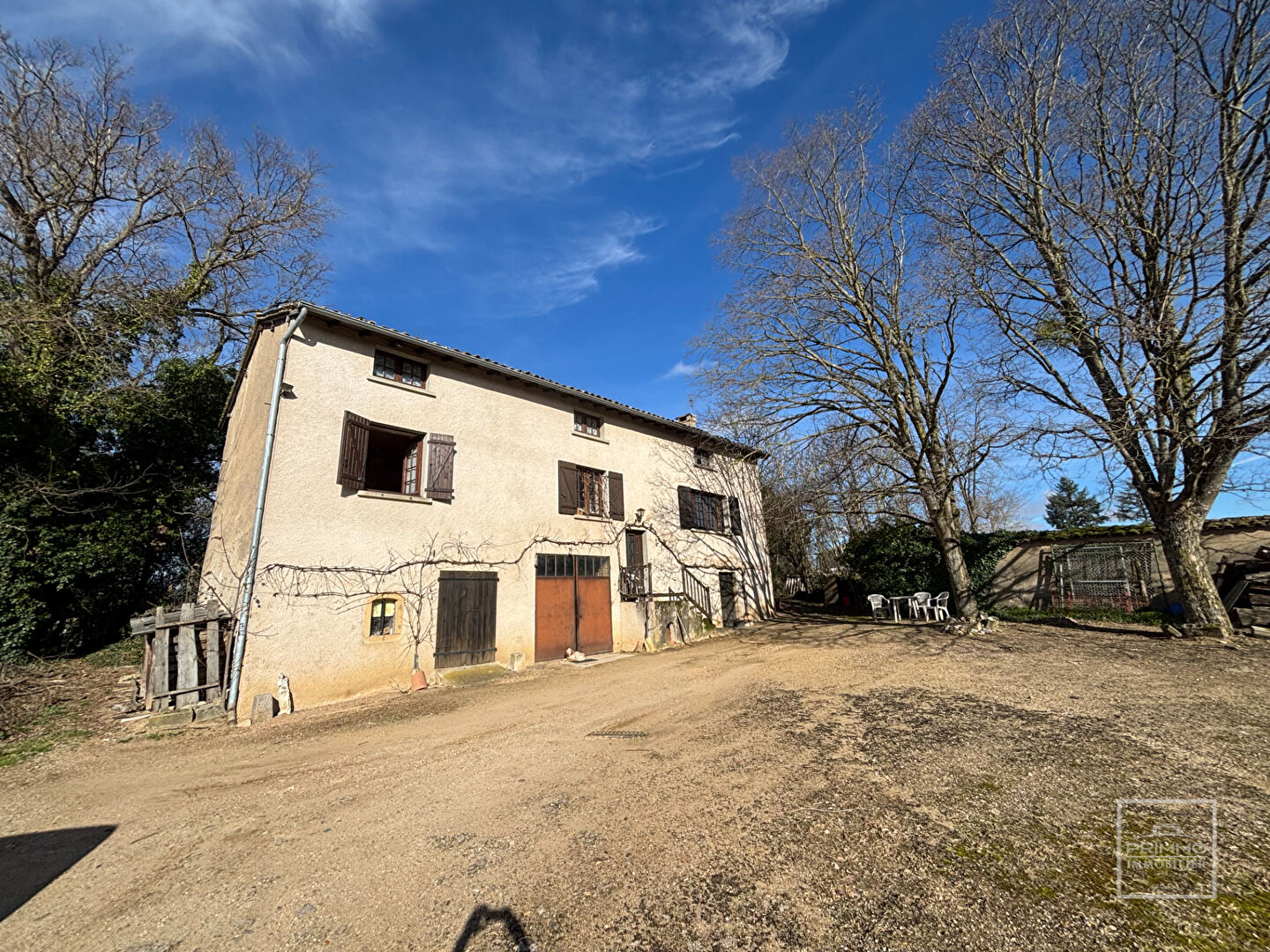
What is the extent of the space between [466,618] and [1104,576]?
15.7 m

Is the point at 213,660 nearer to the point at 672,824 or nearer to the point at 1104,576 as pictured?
the point at 672,824

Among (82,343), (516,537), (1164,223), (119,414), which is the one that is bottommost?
(516,537)

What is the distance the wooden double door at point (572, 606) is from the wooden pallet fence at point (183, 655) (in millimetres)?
5480

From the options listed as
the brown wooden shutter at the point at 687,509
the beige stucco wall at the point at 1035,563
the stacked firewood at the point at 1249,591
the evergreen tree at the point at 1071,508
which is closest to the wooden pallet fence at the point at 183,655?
the brown wooden shutter at the point at 687,509

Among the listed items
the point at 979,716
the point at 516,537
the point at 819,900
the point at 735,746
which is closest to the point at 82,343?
the point at 516,537

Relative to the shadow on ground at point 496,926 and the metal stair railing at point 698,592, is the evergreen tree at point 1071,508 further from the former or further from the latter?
the shadow on ground at point 496,926

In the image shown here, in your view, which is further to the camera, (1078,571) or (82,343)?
(1078,571)

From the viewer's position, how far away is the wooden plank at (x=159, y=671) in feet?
22.9

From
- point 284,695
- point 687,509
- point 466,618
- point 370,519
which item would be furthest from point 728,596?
point 284,695

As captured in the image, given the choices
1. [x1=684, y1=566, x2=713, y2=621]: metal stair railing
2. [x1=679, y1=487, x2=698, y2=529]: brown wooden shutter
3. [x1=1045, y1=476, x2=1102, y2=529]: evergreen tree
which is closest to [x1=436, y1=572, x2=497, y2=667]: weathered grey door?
[x1=684, y1=566, x2=713, y2=621]: metal stair railing

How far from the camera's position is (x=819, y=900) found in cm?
261

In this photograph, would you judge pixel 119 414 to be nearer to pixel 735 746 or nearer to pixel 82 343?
pixel 82 343

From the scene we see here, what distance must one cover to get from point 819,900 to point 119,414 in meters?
15.9

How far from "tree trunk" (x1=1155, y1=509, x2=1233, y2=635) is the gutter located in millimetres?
16176
